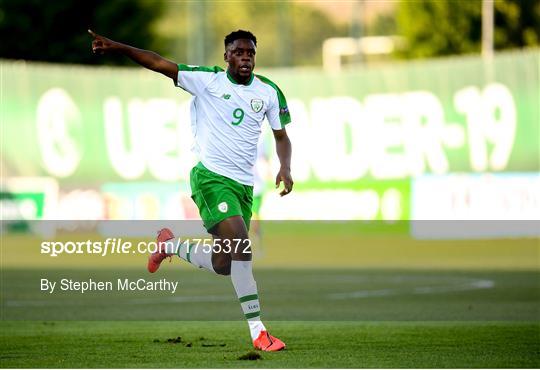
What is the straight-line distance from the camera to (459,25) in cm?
6469

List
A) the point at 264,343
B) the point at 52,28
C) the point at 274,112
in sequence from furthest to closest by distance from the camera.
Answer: the point at 52,28 < the point at 274,112 < the point at 264,343

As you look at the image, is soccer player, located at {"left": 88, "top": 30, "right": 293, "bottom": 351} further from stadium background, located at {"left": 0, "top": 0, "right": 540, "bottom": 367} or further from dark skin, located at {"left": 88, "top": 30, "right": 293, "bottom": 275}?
stadium background, located at {"left": 0, "top": 0, "right": 540, "bottom": 367}

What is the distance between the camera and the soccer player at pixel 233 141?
11.8 metres

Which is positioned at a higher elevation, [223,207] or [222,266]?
[223,207]

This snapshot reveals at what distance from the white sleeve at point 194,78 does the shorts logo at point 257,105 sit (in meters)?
Answer: 0.39

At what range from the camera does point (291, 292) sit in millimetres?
18953

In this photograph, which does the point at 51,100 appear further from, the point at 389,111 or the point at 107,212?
the point at 389,111

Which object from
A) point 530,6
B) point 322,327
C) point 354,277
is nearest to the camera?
point 322,327

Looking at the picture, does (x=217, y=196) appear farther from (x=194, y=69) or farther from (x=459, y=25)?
(x=459, y=25)

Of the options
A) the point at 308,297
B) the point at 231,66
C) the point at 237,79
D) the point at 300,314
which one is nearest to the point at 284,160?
the point at 237,79

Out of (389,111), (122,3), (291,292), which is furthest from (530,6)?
(291,292)

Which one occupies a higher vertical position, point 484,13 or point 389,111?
point 484,13

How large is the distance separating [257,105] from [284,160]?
22.1 inches

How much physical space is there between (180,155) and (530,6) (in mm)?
29946
